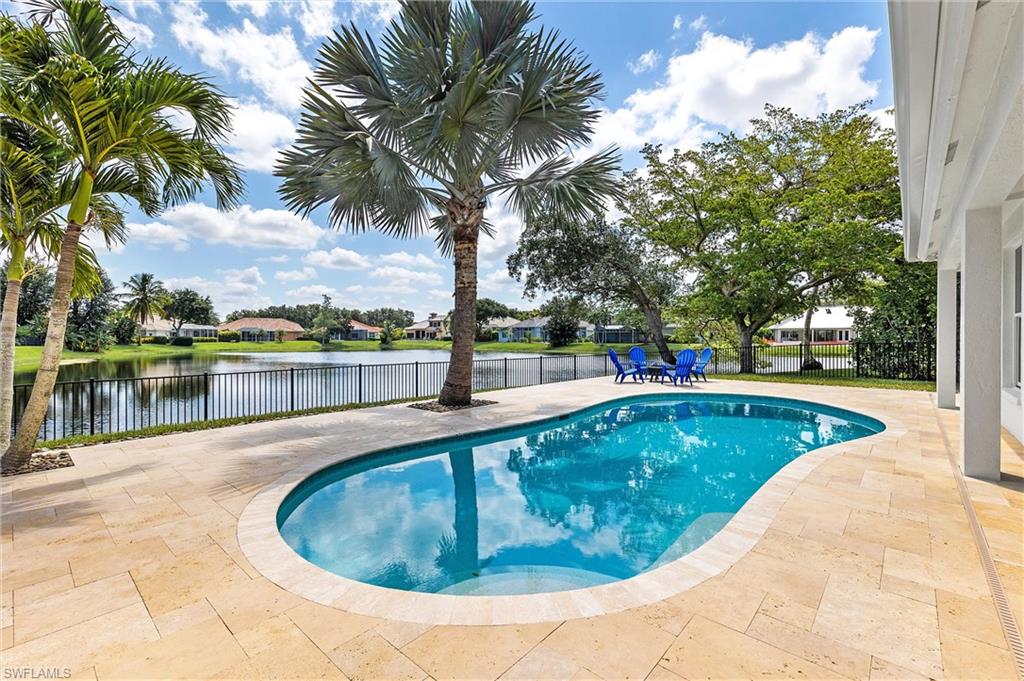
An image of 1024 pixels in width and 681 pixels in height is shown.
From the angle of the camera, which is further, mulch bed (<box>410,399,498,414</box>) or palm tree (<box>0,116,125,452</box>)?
mulch bed (<box>410,399,498,414</box>)

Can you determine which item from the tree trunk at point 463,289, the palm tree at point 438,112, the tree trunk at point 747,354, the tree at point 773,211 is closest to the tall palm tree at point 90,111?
the palm tree at point 438,112

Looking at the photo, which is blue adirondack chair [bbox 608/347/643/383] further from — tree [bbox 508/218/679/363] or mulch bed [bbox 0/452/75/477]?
mulch bed [bbox 0/452/75/477]

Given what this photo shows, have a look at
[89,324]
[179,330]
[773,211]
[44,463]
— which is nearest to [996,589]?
[44,463]

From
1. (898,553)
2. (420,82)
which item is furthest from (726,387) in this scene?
(420,82)

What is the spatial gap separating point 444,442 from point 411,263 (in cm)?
2167

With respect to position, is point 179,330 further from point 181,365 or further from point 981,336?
point 981,336

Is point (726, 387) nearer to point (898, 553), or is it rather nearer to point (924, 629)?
point (898, 553)

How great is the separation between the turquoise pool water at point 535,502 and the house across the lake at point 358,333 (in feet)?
188

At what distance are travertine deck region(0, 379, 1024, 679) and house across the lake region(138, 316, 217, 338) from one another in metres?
60.8

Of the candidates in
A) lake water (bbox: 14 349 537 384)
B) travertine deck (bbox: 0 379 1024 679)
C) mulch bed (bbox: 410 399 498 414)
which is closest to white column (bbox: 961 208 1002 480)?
travertine deck (bbox: 0 379 1024 679)

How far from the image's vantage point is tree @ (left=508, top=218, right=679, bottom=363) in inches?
640

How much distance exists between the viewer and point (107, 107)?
14.0ft

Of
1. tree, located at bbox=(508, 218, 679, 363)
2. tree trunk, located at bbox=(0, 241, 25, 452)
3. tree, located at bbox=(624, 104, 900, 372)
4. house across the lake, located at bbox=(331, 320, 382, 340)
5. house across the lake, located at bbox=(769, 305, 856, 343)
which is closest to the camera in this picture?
tree trunk, located at bbox=(0, 241, 25, 452)

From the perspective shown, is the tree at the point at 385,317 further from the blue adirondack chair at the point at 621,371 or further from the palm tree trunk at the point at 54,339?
the palm tree trunk at the point at 54,339
